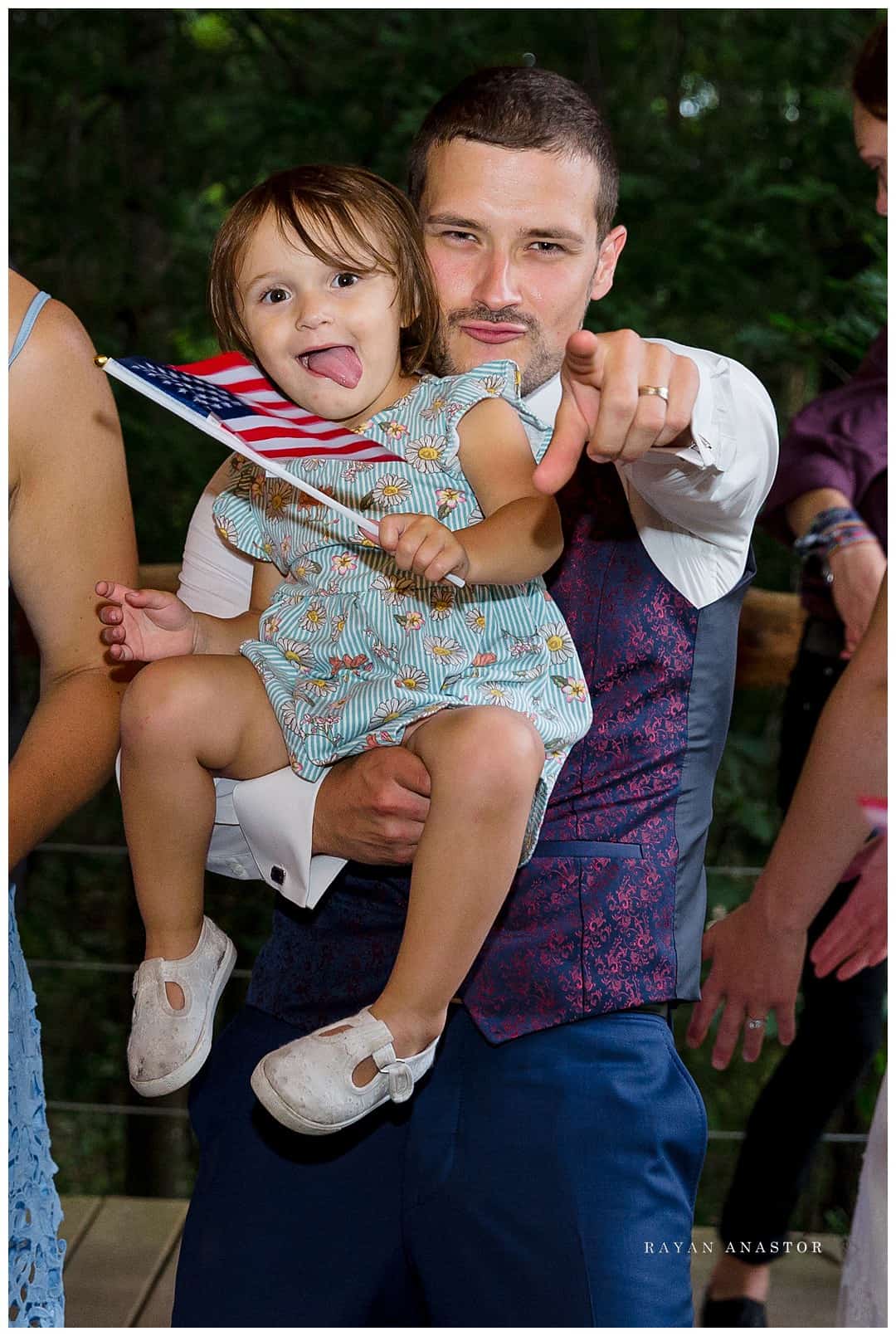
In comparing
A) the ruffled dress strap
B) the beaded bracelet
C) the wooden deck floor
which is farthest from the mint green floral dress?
the wooden deck floor

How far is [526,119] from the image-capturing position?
119 centimetres

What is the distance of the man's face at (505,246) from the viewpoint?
119 cm

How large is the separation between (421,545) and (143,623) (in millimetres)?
336

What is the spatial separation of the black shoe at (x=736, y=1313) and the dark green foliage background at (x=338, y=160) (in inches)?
70.1

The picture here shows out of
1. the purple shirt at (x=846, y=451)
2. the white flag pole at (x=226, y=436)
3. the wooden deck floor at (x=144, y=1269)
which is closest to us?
the white flag pole at (x=226, y=436)

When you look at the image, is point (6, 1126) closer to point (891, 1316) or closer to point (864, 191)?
point (891, 1316)

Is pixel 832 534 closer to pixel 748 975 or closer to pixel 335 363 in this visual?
pixel 748 975

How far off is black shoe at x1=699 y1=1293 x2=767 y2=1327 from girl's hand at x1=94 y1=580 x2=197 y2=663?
1.36 m

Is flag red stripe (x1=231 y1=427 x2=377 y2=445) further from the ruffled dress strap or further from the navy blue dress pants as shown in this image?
the navy blue dress pants

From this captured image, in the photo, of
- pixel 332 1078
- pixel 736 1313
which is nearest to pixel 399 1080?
pixel 332 1078

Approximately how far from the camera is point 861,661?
108cm

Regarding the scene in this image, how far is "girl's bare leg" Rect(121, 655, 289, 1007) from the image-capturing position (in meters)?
1.12

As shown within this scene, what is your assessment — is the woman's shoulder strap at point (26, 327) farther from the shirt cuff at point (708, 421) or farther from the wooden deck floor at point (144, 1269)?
the wooden deck floor at point (144, 1269)

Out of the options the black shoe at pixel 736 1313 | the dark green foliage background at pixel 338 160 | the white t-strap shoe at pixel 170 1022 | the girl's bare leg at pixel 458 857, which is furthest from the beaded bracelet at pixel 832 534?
the dark green foliage background at pixel 338 160
